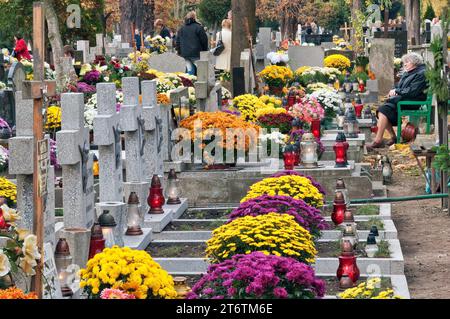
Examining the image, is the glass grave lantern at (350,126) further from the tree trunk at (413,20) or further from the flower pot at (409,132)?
the tree trunk at (413,20)

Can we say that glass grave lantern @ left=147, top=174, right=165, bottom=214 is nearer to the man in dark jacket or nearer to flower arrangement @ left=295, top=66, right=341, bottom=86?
flower arrangement @ left=295, top=66, right=341, bottom=86

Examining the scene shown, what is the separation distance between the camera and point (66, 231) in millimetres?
10875

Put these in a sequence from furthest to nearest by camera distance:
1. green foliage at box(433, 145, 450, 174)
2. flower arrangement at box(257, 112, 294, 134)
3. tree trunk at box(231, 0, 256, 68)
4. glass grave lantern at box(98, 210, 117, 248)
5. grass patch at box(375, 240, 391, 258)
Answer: tree trunk at box(231, 0, 256, 68), flower arrangement at box(257, 112, 294, 134), green foliage at box(433, 145, 450, 174), grass patch at box(375, 240, 391, 258), glass grave lantern at box(98, 210, 117, 248)

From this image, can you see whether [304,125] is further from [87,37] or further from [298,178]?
[87,37]

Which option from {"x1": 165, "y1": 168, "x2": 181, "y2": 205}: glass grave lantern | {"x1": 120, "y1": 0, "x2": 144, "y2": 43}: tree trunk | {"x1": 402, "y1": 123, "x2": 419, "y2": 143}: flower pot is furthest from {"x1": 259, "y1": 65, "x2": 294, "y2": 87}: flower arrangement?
{"x1": 120, "y1": 0, "x2": 144, "y2": 43}: tree trunk

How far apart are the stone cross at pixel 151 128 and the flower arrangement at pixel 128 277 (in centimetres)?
567

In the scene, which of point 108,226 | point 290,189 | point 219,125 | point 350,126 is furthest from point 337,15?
point 108,226

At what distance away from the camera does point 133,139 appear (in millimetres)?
13500

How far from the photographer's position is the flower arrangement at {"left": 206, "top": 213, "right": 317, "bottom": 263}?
9.62 metres

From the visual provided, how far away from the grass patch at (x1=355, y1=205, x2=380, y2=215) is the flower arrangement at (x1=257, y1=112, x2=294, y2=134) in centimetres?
313

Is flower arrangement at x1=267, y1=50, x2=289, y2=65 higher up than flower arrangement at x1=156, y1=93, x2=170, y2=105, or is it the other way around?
flower arrangement at x1=267, y1=50, x2=289, y2=65

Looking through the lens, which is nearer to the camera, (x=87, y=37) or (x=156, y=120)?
(x=156, y=120)
